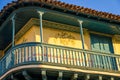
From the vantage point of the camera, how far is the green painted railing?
44.4 feet

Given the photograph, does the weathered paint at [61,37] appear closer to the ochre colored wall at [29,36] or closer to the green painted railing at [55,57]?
the ochre colored wall at [29,36]

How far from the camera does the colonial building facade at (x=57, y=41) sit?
44.5 ft

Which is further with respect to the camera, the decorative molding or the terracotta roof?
the decorative molding

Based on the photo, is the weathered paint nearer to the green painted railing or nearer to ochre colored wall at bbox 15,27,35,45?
ochre colored wall at bbox 15,27,35,45

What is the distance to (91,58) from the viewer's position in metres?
14.8

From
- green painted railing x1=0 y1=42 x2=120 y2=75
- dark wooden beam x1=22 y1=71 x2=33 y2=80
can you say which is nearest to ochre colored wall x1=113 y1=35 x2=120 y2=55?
green painted railing x1=0 y1=42 x2=120 y2=75

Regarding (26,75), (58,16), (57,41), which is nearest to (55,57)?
(26,75)

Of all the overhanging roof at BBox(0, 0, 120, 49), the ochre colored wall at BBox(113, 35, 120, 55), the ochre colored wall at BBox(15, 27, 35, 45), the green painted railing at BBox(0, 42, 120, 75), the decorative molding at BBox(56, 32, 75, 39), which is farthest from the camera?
the ochre colored wall at BBox(113, 35, 120, 55)

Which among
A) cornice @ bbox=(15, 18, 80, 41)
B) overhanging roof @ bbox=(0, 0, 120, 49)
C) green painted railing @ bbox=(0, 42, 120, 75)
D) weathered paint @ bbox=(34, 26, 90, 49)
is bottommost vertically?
green painted railing @ bbox=(0, 42, 120, 75)

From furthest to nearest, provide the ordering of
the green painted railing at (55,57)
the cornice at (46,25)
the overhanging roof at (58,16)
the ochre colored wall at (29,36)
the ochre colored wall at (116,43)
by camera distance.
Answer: the ochre colored wall at (116,43) < the cornice at (46,25) < the ochre colored wall at (29,36) < the overhanging roof at (58,16) < the green painted railing at (55,57)

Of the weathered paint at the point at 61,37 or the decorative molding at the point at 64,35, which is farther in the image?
the decorative molding at the point at 64,35

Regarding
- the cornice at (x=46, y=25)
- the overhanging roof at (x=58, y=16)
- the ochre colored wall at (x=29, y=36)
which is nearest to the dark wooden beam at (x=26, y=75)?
the ochre colored wall at (x=29, y=36)

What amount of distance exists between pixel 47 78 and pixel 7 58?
6.59ft

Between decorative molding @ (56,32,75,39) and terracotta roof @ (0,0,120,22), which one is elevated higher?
terracotta roof @ (0,0,120,22)
